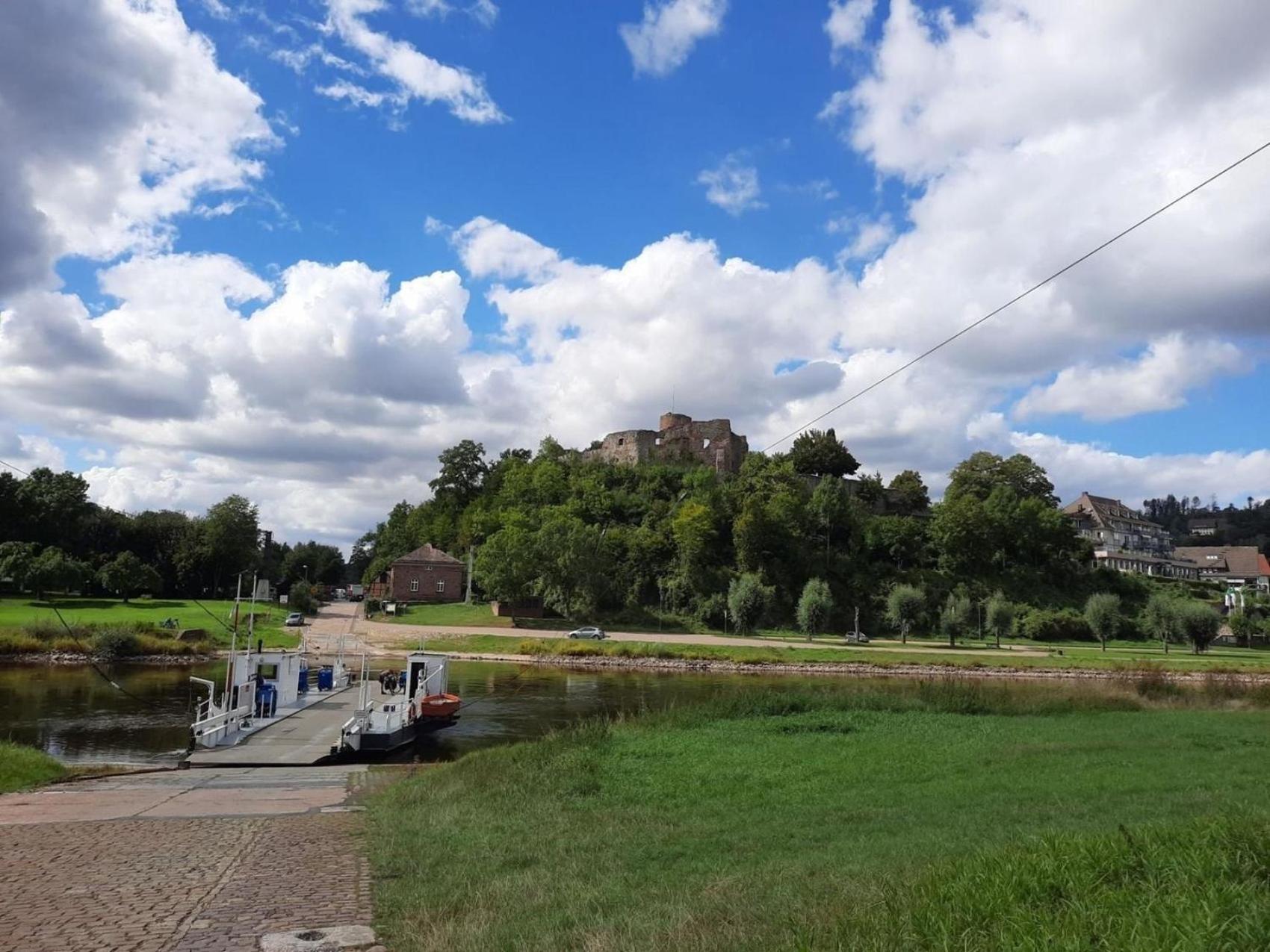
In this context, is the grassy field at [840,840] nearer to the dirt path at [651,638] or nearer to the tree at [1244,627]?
the dirt path at [651,638]

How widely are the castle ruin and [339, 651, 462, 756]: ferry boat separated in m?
76.0

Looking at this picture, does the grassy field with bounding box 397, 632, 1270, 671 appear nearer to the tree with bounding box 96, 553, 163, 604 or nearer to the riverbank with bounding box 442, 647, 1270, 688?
the riverbank with bounding box 442, 647, 1270, 688

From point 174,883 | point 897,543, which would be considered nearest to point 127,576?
point 897,543

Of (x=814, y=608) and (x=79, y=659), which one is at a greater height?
(x=814, y=608)

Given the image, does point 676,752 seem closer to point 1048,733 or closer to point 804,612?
point 1048,733

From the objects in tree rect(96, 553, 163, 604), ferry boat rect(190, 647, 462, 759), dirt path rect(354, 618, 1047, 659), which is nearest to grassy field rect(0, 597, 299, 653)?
tree rect(96, 553, 163, 604)

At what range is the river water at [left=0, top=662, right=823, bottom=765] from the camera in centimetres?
2681

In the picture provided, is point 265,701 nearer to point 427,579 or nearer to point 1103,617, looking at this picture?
point 1103,617

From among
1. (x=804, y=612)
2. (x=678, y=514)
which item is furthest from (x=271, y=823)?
(x=678, y=514)

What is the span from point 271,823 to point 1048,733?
52.9 ft

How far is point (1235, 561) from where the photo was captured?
148m

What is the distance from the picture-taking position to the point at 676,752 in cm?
1802

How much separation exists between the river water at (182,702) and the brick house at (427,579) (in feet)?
119

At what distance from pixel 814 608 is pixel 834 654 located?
11440 mm
